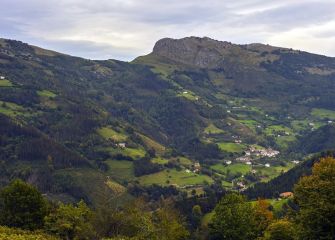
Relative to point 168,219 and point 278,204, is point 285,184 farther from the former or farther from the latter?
point 168,219

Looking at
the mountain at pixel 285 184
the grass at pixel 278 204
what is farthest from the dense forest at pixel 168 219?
the mountain at pixel 285 184

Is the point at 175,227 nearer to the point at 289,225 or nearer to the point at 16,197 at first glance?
the point at 289,225

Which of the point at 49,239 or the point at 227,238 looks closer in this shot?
the point at 49,239

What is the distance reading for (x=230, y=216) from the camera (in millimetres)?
90562

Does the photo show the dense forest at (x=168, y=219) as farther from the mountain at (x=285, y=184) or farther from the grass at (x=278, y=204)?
the mountain at (x=285, y=184)

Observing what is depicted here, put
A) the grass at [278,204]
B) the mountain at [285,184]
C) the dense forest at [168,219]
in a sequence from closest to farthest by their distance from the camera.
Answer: the dense forest at [168,219], the grass at [278,204], the mountain at [285,184]

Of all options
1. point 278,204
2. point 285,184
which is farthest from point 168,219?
point 285,184

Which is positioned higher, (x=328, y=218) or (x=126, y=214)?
(x=328, y=218)

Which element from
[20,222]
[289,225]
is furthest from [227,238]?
[20,222]

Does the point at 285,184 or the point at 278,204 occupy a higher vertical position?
the point at 278,204

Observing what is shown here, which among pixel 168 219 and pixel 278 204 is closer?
pixel 168 219

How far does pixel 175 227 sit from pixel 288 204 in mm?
51644

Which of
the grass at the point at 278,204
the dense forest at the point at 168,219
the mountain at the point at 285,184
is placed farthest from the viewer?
the mountain at the point at 285,184

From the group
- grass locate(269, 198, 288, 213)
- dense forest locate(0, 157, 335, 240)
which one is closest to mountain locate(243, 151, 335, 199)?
grass locate(269, 198, 288, 213)
